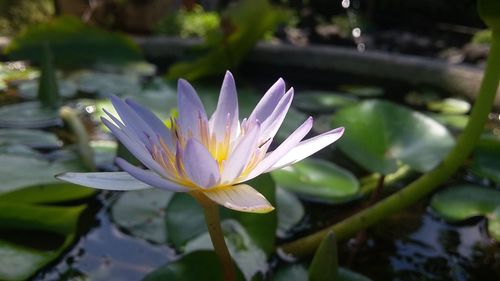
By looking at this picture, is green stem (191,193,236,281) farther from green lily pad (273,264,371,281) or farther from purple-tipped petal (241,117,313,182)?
green lily pad (273,264,371,281)

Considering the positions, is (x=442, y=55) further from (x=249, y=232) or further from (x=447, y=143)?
(x=249, y=232)

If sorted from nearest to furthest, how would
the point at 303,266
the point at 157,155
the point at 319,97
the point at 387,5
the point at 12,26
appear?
the point at 157,155, the point at 303,266, the point at 319,97, the point at 12,26, the point at 387,5

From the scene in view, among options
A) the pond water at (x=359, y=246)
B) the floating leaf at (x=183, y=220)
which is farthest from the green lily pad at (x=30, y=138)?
the floating leaf at (x=183, y=220)

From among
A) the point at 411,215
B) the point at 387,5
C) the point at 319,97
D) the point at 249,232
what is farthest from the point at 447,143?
the point at 387,5

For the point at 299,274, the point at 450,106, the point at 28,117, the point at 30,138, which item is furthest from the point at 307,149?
the point at 450,106

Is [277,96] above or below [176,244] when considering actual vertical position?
above

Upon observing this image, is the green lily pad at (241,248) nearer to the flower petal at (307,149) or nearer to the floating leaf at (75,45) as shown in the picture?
the flower petal at (307,149)
